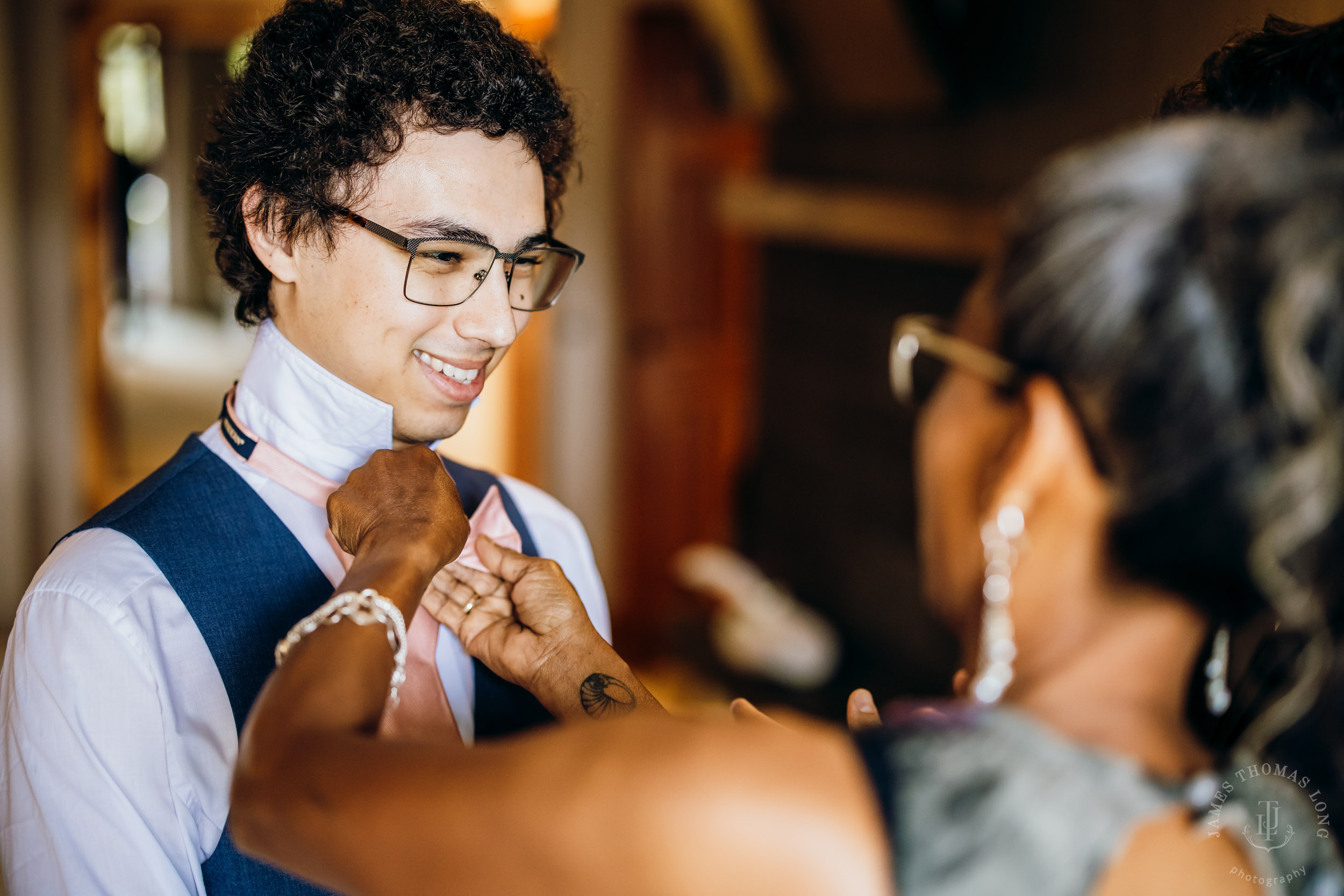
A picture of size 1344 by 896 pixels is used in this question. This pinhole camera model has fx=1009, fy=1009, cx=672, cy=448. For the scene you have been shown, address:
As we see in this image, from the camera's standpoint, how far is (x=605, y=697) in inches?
47.6

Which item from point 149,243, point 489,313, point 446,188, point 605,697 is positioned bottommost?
point 149,243

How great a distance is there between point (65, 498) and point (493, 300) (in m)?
4.00

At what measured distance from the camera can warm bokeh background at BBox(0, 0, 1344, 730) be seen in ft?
9.29

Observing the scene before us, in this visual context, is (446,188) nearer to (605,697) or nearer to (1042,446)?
(605,697)

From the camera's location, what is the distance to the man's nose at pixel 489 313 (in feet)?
4.09

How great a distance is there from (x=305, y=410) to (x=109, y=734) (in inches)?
16.4

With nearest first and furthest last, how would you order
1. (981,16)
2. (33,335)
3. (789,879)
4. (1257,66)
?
(789,879) → (1257,66) → (981,16) → (33,335)

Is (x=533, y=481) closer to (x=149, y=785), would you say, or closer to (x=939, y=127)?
(x=939, y=127)

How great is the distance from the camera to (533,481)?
473 cm

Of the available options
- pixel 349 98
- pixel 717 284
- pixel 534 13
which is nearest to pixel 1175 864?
pixel 349 98

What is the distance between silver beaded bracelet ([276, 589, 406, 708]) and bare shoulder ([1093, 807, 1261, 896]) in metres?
0.60

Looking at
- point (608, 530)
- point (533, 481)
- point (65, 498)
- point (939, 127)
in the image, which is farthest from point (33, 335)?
point (939, 127)

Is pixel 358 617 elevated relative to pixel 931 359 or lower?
lower

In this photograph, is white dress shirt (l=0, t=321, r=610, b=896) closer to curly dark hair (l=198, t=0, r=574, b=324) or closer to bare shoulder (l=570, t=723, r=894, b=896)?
curly dark hair (l=198, t=0, r=574, b=324)
